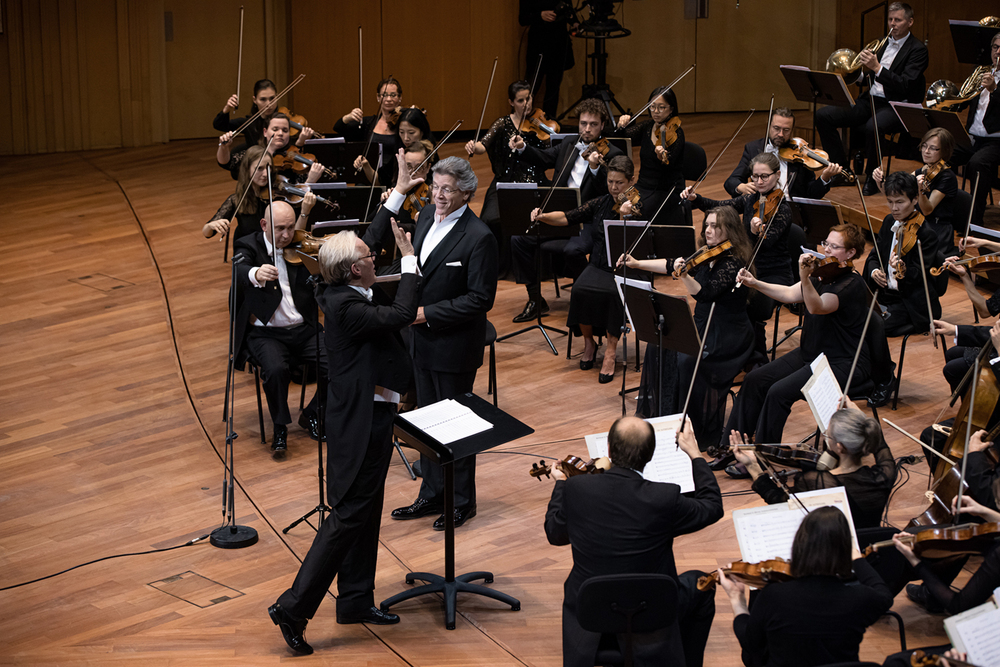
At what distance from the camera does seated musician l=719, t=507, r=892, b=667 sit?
106 inches

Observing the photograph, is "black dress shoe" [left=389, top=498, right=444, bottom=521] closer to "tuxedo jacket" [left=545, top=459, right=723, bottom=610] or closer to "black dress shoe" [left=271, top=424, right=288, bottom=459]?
"black dress shoe" [left=271, top=424, right=288, bottom=459]

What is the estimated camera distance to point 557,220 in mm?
6059

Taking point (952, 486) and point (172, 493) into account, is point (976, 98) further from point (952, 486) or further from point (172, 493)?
point (172, 493)

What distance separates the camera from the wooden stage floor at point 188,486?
3639mm

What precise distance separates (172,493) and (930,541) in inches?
122

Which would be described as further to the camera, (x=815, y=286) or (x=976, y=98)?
(x=976, y=98)

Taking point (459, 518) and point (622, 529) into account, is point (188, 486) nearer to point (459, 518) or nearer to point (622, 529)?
point (459, 518)

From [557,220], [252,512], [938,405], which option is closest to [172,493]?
[252,512]

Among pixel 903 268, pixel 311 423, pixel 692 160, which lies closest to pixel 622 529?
pixel 311 423

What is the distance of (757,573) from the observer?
9.28ft

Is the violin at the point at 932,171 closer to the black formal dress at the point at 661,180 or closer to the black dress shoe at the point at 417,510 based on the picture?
the black formal dress at the point at 661,180

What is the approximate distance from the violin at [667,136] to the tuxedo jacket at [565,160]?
0.41 m

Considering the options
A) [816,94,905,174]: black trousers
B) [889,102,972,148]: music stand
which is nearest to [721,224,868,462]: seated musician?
[889,102,972,148]: music stand

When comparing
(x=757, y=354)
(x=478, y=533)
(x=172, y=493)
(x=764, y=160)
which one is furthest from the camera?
(x=764, y=160)
